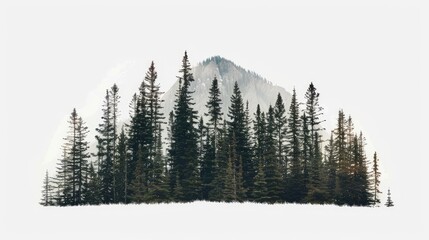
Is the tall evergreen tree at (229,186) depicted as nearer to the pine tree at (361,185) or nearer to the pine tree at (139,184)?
the pine tree at (139,184)

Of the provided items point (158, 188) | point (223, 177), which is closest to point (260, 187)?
point (223, 177)

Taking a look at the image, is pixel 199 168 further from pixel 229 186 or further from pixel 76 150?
pixel 76 150

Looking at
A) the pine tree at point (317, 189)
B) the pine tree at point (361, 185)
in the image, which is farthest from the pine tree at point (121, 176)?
the pine tree at point (361, 185)

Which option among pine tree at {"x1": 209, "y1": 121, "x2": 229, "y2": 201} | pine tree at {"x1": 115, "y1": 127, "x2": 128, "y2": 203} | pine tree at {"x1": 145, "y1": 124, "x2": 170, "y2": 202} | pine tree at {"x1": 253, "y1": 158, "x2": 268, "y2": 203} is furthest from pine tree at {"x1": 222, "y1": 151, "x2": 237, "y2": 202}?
pine tree at {"x1": 115, "y1": 127, "x2": 128, "y2": 203}

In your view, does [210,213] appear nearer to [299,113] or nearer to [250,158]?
[250,158]

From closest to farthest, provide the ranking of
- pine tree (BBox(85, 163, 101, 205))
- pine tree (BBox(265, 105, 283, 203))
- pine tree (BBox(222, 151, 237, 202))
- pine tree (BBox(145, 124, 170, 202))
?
pine tree (BBox(145, 124, 170, 202)) → pine tree (BBox(222, 151, 237, 202)) → pine tree (BBox(265, 105, 283, 203)) → pine tree (BBox(85, 163, 101, 205))

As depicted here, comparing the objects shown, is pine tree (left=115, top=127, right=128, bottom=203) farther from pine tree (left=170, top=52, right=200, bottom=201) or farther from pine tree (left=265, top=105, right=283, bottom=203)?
pine tree (left=265, top=105, right=283, bottom=203)

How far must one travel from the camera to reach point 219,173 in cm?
6216

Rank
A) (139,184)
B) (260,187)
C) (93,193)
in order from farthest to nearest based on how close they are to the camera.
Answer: (93,193) → (260,187) → (139,184)

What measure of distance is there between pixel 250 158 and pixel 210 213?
45.4m

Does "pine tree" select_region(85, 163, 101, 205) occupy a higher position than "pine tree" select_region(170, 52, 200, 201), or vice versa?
"pine tree" select_region(170, 52, 200, 201)

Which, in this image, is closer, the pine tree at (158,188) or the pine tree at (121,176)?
the pine tree at (158,188)

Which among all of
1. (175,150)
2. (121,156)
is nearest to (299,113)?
A: (175,150)

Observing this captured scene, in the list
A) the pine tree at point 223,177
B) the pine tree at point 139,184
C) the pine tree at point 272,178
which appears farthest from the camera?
the pine tree at point 272,178
